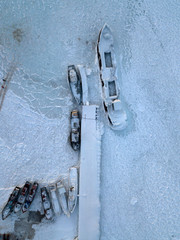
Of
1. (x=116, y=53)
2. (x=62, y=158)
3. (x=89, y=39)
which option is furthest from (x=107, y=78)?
(x=62, y=158)

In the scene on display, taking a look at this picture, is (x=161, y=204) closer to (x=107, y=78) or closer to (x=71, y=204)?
(x=71, y=204)

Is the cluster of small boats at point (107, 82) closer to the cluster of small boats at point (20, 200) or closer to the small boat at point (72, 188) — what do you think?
the small boat at point (72, 188)

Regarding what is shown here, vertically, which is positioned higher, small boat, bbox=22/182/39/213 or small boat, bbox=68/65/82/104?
small boat, bbox=68/65/82/104

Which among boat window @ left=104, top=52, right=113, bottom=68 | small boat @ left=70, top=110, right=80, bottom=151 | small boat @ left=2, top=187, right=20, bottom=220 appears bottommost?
small boat @ left=2, top=187, right=20, bottom=220

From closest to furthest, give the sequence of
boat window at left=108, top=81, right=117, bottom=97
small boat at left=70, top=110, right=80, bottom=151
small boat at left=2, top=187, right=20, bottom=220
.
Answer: small boat at left=2, top=187, right=20, bottom=220 < small boat at left=70, top=110, right=80, bottom=151 < boat window at left=108, top=81, right=117, bottom=97

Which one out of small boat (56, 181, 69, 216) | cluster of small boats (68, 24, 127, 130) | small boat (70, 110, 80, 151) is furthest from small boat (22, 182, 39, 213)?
cluster of small boats (68, 24, 127, 130)

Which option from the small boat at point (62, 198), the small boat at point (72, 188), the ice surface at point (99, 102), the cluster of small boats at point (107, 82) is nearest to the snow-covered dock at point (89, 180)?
the small boat at point (72, 188)

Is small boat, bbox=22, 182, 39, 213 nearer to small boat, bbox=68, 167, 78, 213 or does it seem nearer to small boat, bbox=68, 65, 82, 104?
small boat, bbox=68, 167, 78, 213
